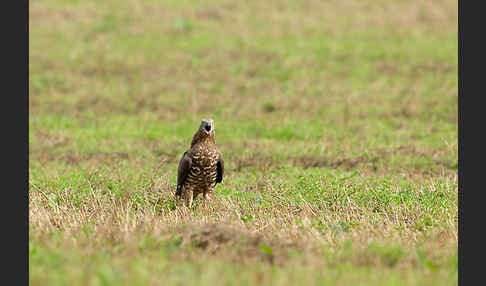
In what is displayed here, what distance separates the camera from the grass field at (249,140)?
6.16m

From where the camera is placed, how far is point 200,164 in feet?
27.7

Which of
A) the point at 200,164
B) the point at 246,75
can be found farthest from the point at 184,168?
the point at 246,75

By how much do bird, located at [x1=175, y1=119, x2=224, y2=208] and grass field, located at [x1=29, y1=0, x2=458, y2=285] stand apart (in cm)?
29

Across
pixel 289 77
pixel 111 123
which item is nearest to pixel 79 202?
pixel 111 123

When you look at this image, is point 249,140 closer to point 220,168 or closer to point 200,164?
point 220,168

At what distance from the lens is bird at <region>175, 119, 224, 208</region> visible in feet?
27.6

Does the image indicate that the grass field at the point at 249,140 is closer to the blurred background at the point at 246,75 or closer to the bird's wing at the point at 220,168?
the blurred background at the point at 246,75

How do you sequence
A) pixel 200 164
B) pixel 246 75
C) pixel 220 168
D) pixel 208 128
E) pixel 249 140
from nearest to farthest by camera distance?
pixel 208 128 → pixel 200 164 → pixel 220 168 → pixel 249 140 → pixel 246 75

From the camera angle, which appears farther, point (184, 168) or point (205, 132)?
point (184, 168)

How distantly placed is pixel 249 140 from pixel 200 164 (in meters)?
4.87

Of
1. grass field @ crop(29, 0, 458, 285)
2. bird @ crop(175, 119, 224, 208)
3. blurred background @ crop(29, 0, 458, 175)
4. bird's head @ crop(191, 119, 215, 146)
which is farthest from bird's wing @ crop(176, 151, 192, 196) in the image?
blurred background @ crop(29, 0, 458, 175)

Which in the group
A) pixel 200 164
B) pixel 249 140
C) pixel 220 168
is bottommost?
pixel 249 140

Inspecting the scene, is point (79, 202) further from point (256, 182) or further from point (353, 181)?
point (353, 181)

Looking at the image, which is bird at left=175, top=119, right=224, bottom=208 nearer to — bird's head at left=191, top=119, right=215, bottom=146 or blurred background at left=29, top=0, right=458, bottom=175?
bird's head at left=191, top=119, right=215, bottom=146
